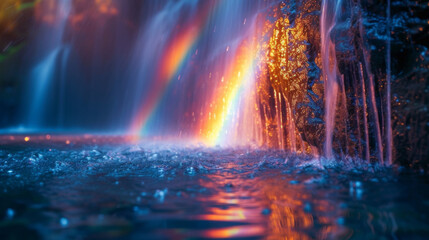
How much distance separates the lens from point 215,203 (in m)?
2.25

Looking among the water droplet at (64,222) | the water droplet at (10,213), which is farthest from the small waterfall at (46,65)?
the water droplet at (64,222)

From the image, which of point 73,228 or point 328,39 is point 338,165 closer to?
point 328,39

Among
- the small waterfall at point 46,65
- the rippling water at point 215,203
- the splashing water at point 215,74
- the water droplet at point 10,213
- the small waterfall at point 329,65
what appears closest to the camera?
the rippling water at point 215,203

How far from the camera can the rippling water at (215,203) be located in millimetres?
1700

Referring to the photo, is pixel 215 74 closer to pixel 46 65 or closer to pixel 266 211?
pixel 266 211

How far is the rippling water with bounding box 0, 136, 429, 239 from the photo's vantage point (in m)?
1.70

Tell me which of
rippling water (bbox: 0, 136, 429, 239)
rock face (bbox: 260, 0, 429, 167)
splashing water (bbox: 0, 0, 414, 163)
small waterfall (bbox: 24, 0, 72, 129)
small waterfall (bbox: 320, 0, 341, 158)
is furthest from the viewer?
small waterfall (bbox: 24, 0, 72, 129)

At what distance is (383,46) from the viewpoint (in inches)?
143

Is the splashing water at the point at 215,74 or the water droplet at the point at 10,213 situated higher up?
the splashing water at the point at 215,74

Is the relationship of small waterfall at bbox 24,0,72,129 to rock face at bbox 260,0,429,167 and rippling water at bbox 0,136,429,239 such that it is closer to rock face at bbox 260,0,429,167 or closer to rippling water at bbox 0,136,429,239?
rock face at bbox 260,0,429,167

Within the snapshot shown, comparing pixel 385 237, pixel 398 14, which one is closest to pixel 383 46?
pixel 398 14

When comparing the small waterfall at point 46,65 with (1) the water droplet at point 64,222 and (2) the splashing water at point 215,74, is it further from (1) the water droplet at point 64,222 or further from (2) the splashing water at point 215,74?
(1) the water droplet at point 64,222

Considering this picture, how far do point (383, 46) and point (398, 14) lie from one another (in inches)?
15.0

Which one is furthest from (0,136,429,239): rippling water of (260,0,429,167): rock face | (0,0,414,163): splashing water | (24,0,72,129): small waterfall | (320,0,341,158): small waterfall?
(24,0,72,129): small waterfall
